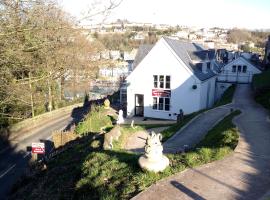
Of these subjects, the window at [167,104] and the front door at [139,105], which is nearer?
the window at [167,104]

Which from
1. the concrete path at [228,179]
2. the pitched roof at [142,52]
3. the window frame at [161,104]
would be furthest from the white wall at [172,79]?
the concrete path at [228,179]

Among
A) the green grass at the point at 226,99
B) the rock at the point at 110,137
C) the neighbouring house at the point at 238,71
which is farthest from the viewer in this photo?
the neighbouring house at the point at 238,71

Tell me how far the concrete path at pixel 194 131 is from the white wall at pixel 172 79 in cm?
604

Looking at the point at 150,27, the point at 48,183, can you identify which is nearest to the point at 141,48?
the point at 48,183

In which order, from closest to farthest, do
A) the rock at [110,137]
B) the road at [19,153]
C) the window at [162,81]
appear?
the rock at [110,137], the road at [19,153], the window at [162,81]

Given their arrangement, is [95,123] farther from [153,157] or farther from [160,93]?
[153,157]

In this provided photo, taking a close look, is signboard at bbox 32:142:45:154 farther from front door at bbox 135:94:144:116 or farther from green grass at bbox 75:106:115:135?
front door at bbox 135:94:144:116

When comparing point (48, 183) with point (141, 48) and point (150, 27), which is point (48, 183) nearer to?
point (141, 48)

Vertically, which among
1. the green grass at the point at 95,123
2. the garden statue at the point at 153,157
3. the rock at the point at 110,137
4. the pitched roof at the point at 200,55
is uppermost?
the pitched roof at the point at 200,55

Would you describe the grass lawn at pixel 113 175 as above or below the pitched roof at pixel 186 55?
below

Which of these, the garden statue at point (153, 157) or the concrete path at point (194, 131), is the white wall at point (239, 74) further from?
the garden statue at point (153, 157)

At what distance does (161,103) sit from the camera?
3180 centimetres

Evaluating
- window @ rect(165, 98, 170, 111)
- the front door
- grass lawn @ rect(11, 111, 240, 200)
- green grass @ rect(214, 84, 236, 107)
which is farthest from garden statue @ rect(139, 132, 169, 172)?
the front door

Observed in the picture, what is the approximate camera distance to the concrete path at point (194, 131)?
16786mm
